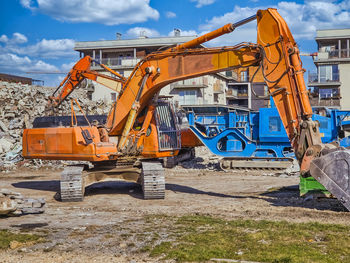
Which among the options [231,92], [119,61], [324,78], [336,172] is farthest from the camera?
[231,92]

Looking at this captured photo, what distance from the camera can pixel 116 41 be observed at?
2339 inches

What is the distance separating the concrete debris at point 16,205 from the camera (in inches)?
427

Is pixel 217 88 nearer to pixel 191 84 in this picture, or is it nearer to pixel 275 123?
pixel 191 84

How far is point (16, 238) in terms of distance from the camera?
344 inches

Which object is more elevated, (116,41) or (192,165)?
(116,41)

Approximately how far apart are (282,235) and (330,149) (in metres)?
2.84

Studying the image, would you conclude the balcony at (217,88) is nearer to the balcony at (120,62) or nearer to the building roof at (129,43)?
the building roof at (129,43)

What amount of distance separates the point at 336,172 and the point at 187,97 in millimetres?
44956

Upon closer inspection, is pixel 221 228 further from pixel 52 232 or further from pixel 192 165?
pixel 192 165

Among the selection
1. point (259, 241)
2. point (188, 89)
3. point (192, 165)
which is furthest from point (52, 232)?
point (188, 89)

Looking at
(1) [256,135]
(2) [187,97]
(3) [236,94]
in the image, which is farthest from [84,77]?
(3) [236,94]

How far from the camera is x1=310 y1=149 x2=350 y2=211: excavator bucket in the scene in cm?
1001

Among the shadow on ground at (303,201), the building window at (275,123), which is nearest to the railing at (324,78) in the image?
the building window at (275,123)

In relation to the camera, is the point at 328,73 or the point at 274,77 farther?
the point at 328,73
